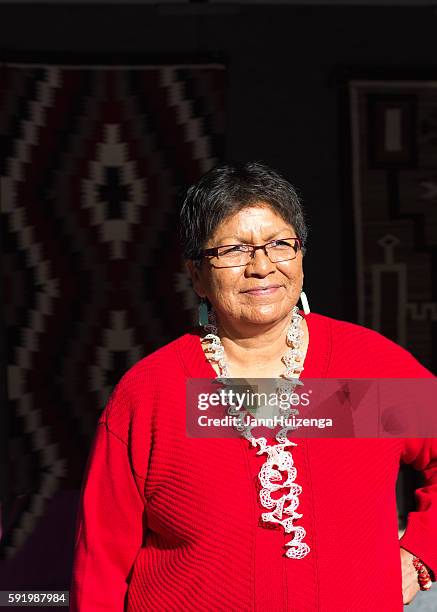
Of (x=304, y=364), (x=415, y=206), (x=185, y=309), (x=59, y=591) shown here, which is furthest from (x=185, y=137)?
(x=59, y=591)

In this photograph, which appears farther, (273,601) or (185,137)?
(185,137)

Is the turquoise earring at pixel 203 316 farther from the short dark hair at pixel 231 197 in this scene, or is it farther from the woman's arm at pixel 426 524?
the woman's arm at pixel 426 524

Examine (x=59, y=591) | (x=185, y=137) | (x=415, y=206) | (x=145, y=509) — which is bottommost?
(x=59, y=591)

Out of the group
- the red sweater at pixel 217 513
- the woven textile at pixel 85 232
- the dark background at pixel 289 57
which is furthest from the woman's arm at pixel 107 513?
the dark background at pixel 289 57

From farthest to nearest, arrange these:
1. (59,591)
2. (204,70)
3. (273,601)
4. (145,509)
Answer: (59,591) → (204,70) → (145,509) → (273,601)

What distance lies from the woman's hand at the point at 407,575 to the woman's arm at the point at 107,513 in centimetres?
63

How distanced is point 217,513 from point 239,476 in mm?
88

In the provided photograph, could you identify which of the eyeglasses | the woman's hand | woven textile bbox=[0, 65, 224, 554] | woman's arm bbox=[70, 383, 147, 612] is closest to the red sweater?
woman's arm bbox=[70, 383, 147, 612]

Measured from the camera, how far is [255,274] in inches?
69.5

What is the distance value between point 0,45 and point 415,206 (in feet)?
5.64

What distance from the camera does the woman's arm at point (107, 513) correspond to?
180 cm

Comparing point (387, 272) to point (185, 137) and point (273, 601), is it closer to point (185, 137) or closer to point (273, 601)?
point (185, 137)

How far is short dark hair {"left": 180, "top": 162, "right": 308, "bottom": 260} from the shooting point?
69.7 inches

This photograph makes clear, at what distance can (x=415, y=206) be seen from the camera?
131 inches
